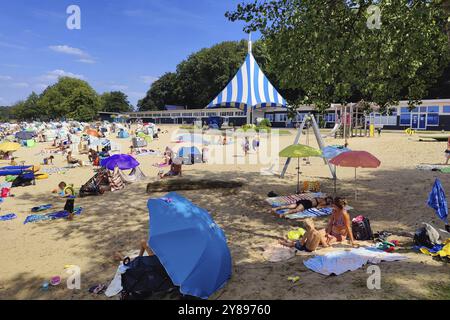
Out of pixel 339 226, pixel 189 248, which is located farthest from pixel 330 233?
pixel 189 248

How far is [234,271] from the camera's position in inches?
213

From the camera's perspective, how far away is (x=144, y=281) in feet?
15.0

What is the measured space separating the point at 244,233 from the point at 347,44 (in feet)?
17.3

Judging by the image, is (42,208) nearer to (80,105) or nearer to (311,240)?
(311,240)

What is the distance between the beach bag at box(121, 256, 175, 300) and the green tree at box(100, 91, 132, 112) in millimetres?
100603

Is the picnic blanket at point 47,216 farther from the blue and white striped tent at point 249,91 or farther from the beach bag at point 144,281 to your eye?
the blue and white striped tent at point 249,91

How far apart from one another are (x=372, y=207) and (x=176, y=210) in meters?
6.29

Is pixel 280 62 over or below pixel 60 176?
over

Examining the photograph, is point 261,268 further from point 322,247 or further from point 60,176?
point 60,176

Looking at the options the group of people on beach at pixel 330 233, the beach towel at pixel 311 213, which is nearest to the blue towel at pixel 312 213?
the beach towel at pixel 311 213
